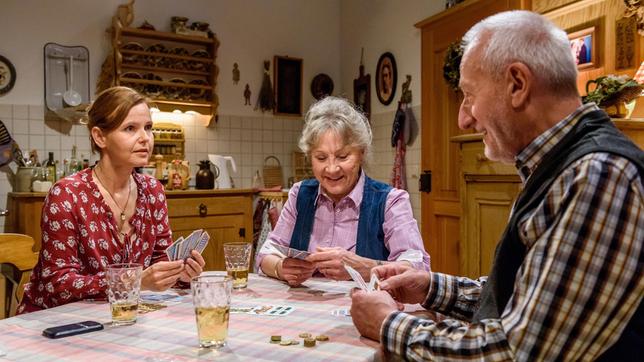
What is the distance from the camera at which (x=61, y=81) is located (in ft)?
15.1

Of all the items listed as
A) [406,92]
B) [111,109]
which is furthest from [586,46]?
[111,109]

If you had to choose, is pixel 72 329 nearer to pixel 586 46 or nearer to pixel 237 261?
pixel 237 261

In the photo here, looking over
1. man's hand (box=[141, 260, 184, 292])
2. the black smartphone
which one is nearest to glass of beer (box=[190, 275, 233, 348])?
the black smartphone

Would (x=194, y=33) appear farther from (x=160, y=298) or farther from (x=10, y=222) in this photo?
(x=160, y=298)

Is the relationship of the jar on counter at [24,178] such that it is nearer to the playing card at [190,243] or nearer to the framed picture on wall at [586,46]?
the playing card at [190,243]

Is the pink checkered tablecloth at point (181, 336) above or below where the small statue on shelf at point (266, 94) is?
below

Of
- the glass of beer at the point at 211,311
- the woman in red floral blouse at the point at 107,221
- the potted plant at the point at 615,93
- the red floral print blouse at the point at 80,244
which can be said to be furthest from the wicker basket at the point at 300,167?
the glass of beer at the point at 211,311

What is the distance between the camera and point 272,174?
5672mm

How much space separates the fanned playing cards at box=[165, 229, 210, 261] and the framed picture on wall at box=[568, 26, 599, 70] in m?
2.60

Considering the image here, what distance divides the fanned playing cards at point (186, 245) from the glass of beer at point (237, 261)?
0.26 feet

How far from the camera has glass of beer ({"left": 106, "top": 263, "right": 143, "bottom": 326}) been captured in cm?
126

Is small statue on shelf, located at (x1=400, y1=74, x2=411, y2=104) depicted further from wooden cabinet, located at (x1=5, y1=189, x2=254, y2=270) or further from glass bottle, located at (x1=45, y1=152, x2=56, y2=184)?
glass bottle, located at (x1=45, y1=152, x2=56, y2=184)

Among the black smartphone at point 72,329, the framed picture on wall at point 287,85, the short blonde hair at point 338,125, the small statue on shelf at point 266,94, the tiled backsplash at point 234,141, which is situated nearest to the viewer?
the black smartphone at point 72,329

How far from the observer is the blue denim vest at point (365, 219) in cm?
205
